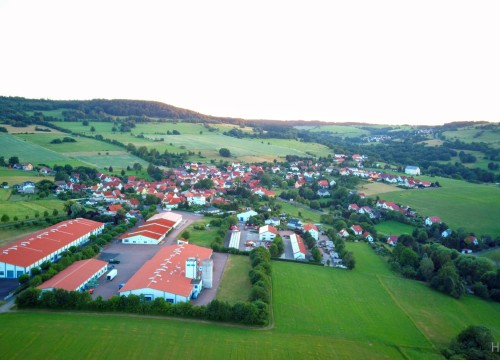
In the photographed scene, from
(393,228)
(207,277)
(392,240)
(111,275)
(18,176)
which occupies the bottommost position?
(393,228)

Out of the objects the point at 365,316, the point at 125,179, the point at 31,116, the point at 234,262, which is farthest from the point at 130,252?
the point at 31,116

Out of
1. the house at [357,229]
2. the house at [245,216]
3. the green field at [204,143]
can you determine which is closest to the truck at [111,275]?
the house at [245,216]

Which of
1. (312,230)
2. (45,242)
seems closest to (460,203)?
(312,230)

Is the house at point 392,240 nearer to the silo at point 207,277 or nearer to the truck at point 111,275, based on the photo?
the silo at point 207,277

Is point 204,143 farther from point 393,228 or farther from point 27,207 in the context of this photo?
point 393,228

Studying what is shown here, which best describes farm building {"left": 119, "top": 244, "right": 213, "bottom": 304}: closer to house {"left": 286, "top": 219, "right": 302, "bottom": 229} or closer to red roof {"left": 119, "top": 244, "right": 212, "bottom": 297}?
red roof {"left": 119, "top": 244, "right": 212, "bottom": 297}

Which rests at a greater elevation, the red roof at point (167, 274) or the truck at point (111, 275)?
the red roof at point (167, 274)

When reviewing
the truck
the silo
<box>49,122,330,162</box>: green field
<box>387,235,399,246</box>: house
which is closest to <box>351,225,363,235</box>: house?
<box>387,235,399,246</box>: house
